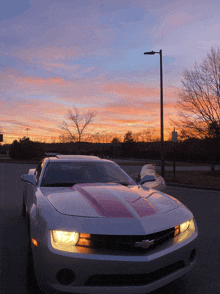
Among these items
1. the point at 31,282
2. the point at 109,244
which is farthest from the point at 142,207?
the point at 31,282

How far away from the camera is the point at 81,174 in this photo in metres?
4.89

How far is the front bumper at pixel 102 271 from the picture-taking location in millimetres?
2695

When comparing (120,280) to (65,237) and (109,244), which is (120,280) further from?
(65,237)

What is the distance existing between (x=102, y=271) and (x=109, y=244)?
24cm

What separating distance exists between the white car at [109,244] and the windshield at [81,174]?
3.42ft

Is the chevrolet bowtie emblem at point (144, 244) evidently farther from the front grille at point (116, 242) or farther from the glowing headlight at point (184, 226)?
the glowing headlight at point (184, 226)

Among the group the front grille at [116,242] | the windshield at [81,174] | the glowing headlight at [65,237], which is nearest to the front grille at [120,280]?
the front grille at [116,242]

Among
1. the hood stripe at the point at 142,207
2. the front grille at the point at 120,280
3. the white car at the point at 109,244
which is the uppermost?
the hood stripe at the point at 142,207

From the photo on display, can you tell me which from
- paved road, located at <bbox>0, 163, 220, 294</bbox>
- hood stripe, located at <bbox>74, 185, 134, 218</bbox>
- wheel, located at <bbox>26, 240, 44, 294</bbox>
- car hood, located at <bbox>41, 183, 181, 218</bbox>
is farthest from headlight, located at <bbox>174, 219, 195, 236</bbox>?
wheel, located at <bbox>26, 240, 44, 294</bbox>

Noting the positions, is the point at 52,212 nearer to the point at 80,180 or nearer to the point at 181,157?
the point at 80,180

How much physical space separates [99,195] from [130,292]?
1.17 meters

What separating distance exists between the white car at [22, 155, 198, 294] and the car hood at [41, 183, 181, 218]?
10mm

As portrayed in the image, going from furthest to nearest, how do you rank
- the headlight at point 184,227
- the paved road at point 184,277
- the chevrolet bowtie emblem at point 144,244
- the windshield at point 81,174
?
the windshield at point 81,174, the paved road at point 184,277, the headlight at point 184,227, the chevrolet bowtie emblem at point 144,244

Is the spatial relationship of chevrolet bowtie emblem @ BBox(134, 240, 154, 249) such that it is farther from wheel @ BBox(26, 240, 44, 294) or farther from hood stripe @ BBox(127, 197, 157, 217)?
wheel @ BBox(26, 240, 44, 294)
